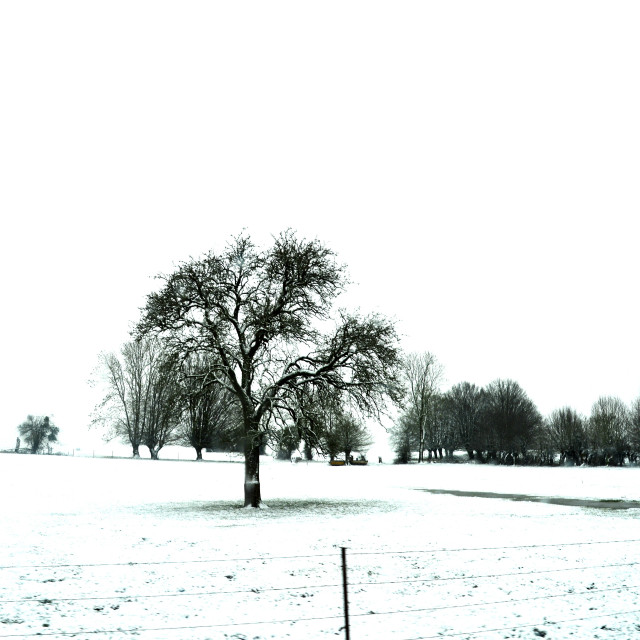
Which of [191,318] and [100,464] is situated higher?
[191,318]

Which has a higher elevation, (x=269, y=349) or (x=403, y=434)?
(x=269, y=349)

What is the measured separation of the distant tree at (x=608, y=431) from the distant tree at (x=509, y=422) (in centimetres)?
900

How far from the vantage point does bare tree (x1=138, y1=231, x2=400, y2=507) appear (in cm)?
2516

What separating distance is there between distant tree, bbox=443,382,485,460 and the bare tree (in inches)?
3170

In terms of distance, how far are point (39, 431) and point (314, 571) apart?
350ft

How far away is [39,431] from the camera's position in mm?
106375

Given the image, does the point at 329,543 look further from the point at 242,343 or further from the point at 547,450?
the point at 547,450

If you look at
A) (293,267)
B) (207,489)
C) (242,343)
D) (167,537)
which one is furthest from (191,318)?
(207,489)

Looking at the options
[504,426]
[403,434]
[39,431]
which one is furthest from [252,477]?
[39,431]

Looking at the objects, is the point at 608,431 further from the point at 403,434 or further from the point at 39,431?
the point at 39,431

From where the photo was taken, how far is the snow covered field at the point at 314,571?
8.31m

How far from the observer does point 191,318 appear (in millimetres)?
25859

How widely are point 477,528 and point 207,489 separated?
2289cm

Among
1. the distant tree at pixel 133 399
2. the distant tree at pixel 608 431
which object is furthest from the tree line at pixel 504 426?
the distant tree at pixel 133 399
